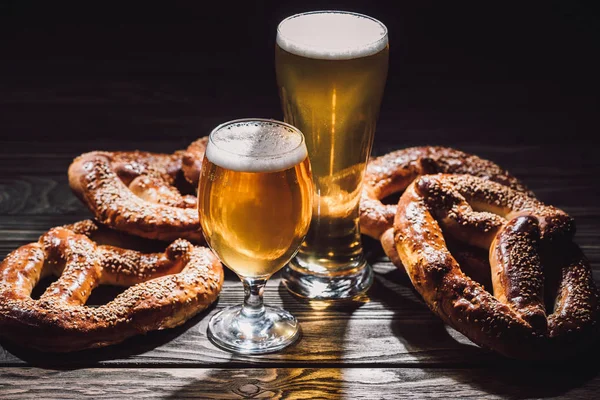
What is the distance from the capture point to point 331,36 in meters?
2.24

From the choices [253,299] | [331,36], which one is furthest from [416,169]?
[253,299]

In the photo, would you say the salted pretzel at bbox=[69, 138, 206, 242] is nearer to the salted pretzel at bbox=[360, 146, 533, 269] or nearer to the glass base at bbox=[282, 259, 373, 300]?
the glass base at bbox=[282, 259, 373, 300]

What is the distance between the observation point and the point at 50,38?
3812 mm

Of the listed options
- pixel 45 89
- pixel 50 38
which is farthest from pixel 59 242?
pixel 50 38

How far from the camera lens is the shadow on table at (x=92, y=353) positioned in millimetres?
2080

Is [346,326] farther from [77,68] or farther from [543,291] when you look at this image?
[77,68]

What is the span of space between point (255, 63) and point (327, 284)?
1.46 m

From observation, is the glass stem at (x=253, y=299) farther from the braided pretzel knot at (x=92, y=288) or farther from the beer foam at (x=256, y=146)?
the beer foam at (x=256, y=146)

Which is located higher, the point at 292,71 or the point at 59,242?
the point at 292,71

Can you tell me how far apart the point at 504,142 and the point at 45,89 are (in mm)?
1522

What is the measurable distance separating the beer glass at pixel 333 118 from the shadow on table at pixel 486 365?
21 centimetres

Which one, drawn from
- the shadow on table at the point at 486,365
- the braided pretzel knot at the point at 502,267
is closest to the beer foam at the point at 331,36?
the braided pretzel knot at the point at 502,267

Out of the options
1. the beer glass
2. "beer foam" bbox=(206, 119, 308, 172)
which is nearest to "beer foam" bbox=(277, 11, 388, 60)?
the beer glass

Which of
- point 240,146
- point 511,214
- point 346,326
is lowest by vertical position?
point 346,326
